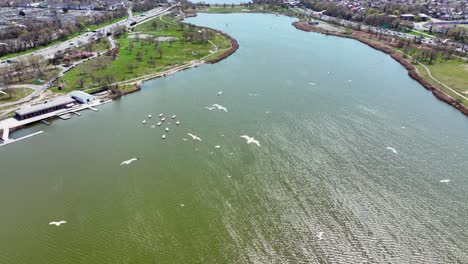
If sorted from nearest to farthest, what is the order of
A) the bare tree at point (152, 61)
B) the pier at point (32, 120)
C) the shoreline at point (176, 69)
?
the pier at point (32, 120) < the shoreline at point (176, 69) < the bare tree at point (152, 61)

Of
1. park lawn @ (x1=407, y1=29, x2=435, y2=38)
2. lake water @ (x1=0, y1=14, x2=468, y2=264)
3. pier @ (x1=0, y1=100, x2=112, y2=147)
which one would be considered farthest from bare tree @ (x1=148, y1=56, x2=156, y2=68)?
park lawn @ (x1=407, y1=29, x2=435, y2=38)

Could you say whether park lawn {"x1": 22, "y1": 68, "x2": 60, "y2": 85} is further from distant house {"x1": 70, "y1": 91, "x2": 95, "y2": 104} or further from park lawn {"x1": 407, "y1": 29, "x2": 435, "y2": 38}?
park lawn {"x1": 407, "y1": 29, "x2": 435, "y2": 38}

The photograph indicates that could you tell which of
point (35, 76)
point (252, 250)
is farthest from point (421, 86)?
point (35, 76)

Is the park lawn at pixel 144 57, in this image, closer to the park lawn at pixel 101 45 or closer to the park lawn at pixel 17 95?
the park lawn at pixel 101 45

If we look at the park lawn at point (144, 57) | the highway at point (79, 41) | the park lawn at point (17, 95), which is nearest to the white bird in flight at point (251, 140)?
the park lawn at point (144, 57)

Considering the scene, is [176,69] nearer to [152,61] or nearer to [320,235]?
[152,61]

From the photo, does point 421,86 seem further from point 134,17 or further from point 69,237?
point 134,17

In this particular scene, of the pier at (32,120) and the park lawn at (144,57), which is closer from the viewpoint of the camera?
the pier at (32,120)
